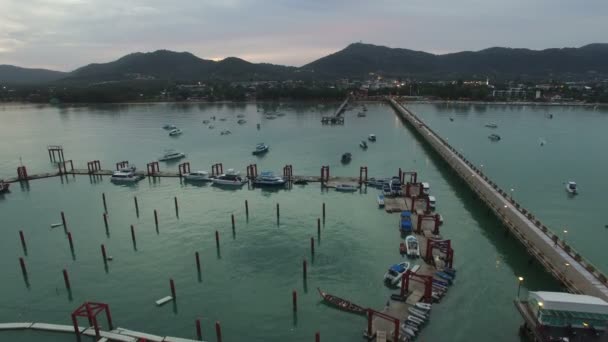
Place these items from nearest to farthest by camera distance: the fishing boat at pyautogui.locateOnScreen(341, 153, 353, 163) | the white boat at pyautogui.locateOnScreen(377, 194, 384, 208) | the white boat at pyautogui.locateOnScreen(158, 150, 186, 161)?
the white boat at pyautogui.locateOnScreen(377, 194, 384, 208)
the fishing boat at pyautogui.locateOnScreen(341, 153, 353, 163)
the white boat at pyautogui.locateOnScreen(158, 150, 186, 161)

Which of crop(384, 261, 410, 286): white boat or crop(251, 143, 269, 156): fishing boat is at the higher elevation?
crop(251, 143, 269, 156): fishing boat

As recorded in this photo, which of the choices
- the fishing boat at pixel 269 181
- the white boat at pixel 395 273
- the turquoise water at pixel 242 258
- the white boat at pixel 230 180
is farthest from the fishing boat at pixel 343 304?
the white boat at pixel 230 180

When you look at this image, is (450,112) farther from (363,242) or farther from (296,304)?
(296,304)

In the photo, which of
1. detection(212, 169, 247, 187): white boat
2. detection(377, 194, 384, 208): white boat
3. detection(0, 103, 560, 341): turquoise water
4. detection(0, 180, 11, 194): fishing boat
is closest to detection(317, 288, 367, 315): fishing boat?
detection(0, 103, 560, 341): turquoise water

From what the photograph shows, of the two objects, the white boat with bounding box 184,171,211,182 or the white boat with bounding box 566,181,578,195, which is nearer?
the white boat with bounding box 566,181,578,195

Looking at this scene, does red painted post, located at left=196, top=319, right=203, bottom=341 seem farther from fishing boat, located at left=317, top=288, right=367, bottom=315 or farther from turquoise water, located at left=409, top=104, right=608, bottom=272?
turquoise water, located at left=409, top=104, right=608, bottom=272

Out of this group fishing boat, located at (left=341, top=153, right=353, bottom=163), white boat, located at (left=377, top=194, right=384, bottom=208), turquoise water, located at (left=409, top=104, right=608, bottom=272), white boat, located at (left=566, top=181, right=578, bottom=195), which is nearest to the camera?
turquoise water, located at (left=409, top=104, right=608, bottom=272)

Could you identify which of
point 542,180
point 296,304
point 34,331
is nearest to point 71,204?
point 34,331
